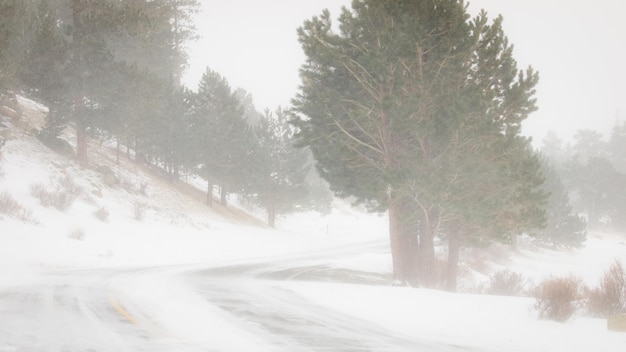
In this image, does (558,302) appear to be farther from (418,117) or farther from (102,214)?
(102,214)

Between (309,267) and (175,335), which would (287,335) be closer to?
(175,335)

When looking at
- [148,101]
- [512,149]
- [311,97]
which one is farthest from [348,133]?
[148,101]

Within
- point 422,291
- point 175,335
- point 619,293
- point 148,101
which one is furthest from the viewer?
point 148,101

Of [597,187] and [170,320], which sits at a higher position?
[597,187]

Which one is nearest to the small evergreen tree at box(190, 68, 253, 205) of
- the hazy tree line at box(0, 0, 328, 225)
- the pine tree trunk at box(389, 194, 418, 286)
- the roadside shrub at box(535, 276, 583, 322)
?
the hazy tree line at box(0, 0, 328, 225)

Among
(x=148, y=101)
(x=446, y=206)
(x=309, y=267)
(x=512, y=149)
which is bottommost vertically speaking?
(x=309, y=267)

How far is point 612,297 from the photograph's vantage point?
1032 centimetres

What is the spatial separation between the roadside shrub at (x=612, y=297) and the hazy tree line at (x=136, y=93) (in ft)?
67.0

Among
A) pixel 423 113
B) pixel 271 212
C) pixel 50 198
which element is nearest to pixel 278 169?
pixel 271 212

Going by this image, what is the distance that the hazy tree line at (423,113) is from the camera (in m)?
15.0

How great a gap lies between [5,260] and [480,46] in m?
18.6

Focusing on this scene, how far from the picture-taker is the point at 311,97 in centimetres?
1714

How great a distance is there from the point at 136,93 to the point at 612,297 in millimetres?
24017

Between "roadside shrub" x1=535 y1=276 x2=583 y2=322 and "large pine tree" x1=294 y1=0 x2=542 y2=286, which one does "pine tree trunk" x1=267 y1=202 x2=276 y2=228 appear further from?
"roadside shrub" x1=535 y1=276 x2=583 y2=322
